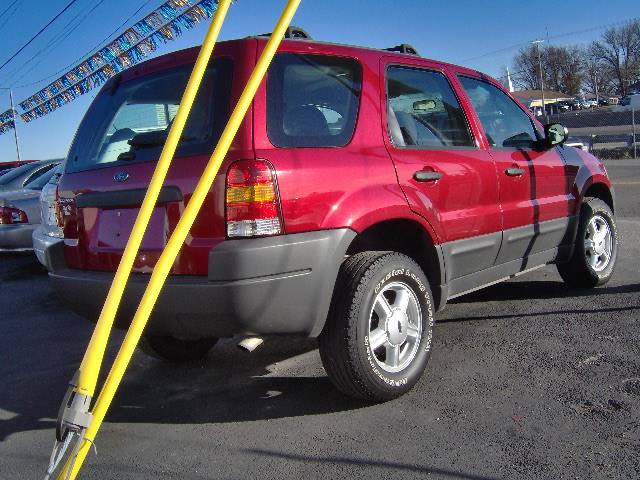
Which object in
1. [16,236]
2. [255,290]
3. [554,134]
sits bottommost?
[255,290]

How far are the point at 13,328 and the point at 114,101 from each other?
113 inches

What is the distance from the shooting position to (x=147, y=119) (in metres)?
3.53

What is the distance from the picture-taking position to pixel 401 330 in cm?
346

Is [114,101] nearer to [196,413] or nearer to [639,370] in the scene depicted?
[196,413]

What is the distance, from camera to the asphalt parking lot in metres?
2.73

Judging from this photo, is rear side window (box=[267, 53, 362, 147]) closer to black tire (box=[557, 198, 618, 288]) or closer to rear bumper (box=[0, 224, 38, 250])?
black tire (box=[557, 198, 618, 288])

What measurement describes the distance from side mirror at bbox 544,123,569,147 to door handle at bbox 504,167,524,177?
526 mm

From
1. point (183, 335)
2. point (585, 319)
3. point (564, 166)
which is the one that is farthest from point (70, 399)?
point (564, 166)

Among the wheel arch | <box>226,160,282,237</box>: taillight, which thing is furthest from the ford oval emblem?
the wheel arch

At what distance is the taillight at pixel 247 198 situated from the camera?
2.86 meters

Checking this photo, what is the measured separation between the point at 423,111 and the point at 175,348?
2.21m

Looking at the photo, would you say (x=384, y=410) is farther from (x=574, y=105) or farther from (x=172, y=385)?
(x=574, y=105)

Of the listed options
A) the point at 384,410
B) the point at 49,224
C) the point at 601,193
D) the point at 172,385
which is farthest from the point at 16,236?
the point at 601,193

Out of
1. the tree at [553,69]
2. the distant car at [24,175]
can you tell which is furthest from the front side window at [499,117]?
the tree at [553,69]
